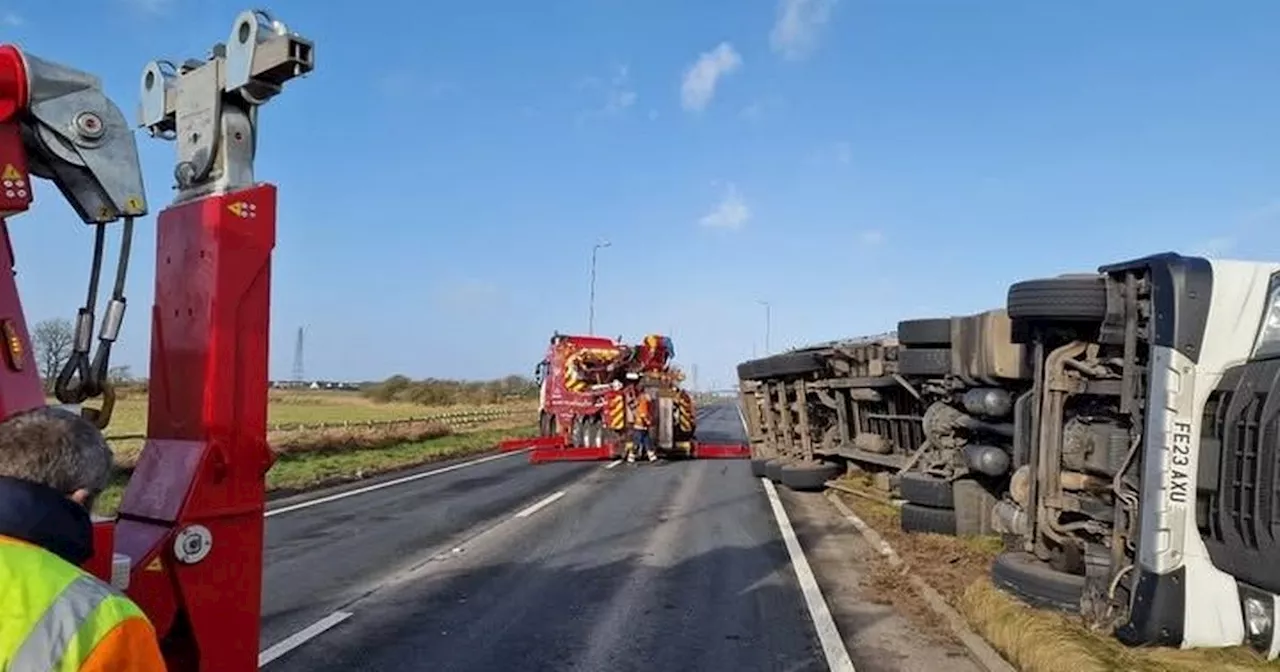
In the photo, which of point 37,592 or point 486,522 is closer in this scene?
point 37,592

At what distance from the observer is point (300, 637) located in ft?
20.7

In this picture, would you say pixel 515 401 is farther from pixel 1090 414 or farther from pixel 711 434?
pixel 1090 414

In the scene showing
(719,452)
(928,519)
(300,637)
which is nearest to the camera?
(300,637)

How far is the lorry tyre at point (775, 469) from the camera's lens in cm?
1622

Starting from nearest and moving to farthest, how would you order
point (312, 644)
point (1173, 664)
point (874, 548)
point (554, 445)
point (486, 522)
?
point (1173, 664) → point (312, 644) → point (874, 548) → point (486, 522) → point (554, 445)

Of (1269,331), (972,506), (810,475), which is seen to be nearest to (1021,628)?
(1269,331)

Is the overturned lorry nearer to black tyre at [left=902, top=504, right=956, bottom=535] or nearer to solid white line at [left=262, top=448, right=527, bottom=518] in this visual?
black tyre at [left=902, top=504, right=956, bottom=535]

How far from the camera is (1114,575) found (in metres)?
5.52

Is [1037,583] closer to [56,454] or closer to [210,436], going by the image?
[210,436]

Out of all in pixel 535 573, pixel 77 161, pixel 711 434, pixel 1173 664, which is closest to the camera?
pixel 77 161

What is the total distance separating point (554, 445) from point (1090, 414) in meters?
21.2

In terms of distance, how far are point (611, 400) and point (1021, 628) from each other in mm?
18454

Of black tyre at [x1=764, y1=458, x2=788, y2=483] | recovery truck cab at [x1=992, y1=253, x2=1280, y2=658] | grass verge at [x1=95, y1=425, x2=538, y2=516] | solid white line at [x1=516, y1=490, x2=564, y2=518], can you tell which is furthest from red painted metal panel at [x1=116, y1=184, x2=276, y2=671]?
black tyre at [x1=764, y1=458, x2=788, y2=483]

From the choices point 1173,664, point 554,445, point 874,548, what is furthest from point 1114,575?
point 554,445
